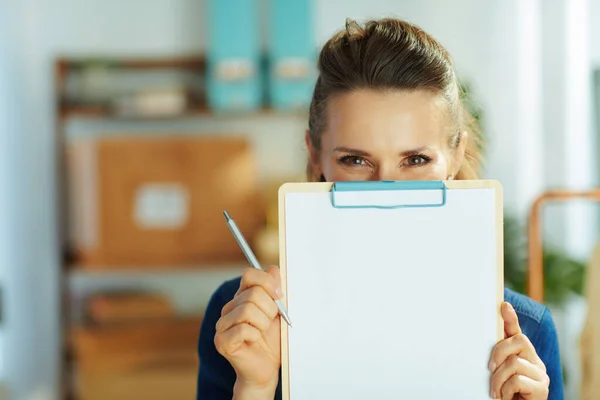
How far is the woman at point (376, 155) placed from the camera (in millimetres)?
820

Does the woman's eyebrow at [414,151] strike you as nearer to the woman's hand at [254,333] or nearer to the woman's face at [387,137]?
the woman's face at [387,137]

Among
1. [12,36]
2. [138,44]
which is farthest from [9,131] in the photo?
[138,44]

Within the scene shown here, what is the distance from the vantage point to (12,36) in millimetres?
3277

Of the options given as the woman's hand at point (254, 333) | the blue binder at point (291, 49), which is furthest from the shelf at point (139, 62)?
the woman's hand at point (254, 333)

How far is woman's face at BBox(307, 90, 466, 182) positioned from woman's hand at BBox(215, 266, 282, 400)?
217mm

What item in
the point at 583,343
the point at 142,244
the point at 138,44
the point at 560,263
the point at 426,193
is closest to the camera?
the point at 426,193

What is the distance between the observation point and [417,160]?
38.7 inches

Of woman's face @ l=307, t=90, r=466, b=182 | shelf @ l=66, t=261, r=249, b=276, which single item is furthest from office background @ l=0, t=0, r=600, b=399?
woman's face @ l=307, t=90, r=466, b=182

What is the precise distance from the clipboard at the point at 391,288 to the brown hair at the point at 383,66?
24 centimetres

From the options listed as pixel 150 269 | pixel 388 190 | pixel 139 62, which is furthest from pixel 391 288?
pixel 139 62

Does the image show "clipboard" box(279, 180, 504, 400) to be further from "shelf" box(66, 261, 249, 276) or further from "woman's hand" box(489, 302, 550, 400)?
"shelf" box(66, 261, 249, 276)

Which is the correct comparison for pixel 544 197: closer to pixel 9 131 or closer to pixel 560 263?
pixel 560 263

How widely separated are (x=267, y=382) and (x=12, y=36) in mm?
2805

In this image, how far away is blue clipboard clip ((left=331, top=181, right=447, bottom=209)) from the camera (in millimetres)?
810
